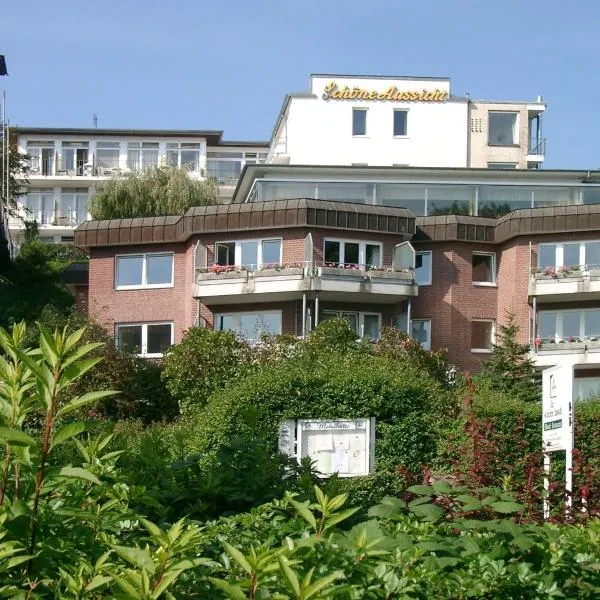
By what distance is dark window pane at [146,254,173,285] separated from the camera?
4781 cm

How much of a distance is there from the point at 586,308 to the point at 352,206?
9682mm

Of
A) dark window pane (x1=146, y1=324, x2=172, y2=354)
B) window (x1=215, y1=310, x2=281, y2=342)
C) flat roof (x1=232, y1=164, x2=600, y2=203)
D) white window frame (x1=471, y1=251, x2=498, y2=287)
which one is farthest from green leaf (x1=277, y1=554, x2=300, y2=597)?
flat roof (x1=232, y1=164, x2=600, y2=203)

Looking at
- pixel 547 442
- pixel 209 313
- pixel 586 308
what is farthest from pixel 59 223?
pixel 547 442

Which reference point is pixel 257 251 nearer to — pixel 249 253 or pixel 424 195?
pixel 249 253

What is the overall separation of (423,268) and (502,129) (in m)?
25.6

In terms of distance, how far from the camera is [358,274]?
4431cm

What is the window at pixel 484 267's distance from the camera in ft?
158

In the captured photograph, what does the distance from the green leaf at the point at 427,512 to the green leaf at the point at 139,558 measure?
7.14ft

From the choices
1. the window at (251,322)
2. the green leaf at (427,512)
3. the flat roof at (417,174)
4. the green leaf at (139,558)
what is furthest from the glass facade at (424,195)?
the green leaf at (139,558)

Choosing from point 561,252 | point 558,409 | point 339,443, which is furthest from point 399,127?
point 558,409

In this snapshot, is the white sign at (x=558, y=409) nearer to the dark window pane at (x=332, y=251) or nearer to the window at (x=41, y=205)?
the dark window pane at (x=332, y=251)

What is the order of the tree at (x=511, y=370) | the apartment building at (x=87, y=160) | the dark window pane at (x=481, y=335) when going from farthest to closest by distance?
the apartment building at (x=87, y=160) → the dark window pane at (x=481, y=335) → the tree at (x=511, y=370)

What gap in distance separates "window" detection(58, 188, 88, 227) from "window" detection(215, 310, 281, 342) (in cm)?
3951

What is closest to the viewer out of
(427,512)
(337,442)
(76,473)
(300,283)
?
(76,473)
